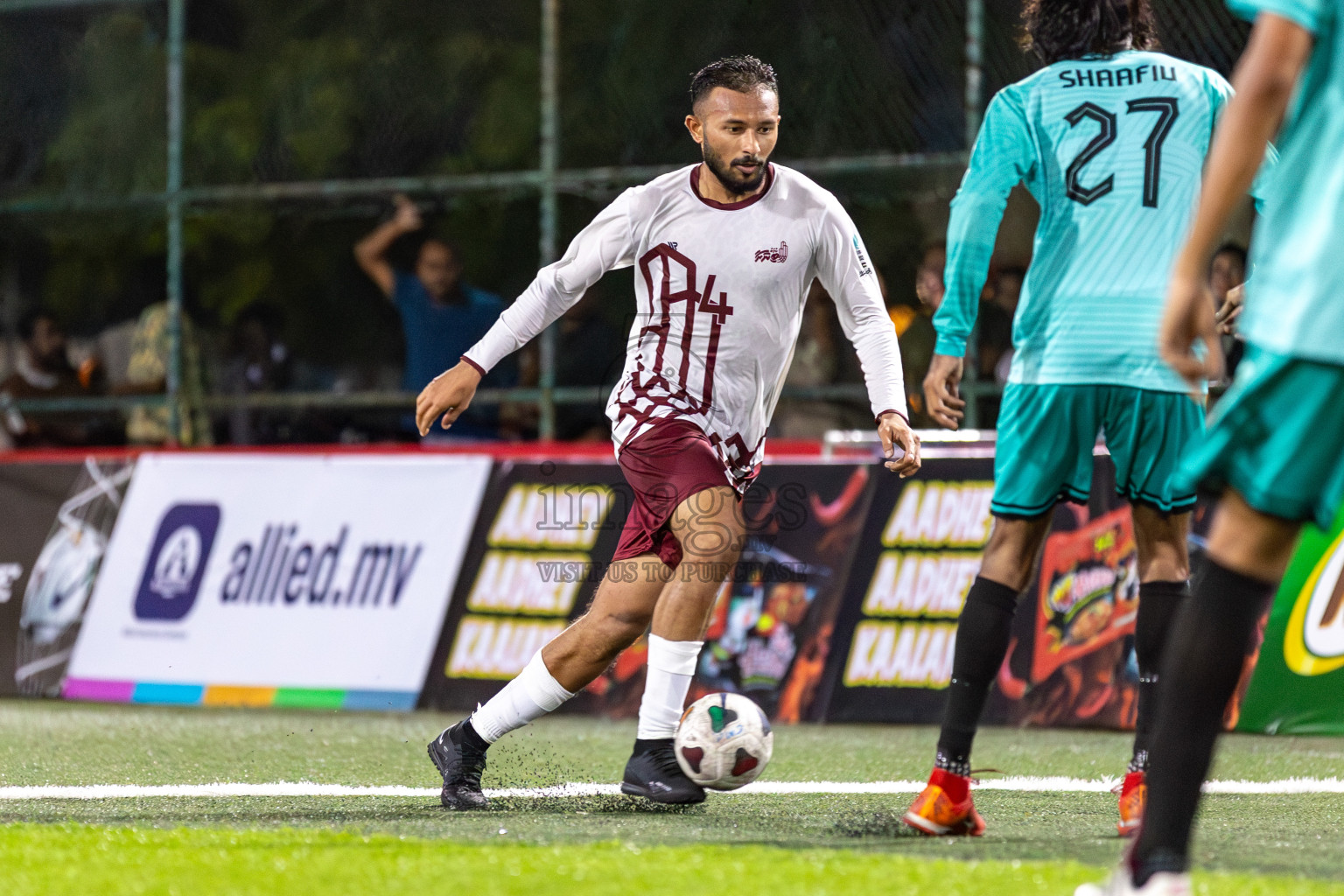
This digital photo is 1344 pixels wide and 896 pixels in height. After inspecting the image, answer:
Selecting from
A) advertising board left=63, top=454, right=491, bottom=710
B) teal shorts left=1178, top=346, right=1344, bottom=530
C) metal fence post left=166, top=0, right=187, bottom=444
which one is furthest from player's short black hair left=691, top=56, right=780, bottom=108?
metal fence post left=166, top=0, right=187, bottom=444

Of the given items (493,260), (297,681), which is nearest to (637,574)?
(297,681)

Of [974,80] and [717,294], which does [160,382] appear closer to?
[974,80]

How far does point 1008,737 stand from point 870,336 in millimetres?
2674

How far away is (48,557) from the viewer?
9.85 metres

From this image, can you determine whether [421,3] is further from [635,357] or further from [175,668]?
[635,357]

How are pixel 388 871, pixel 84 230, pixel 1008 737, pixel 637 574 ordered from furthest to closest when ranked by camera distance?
pixel 84 230 < pixel 1008 737 < pixel 637 574 < pixel 388 871

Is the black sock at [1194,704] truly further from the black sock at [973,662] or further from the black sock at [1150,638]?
the black sock at [1150,638]

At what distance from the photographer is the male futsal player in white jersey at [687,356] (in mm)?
5188

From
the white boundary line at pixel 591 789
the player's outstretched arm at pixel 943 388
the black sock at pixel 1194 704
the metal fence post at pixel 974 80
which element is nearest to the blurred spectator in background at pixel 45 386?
the metal fence post at pixel 974 80

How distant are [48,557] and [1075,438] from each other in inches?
274

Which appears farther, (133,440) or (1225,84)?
(133,440)

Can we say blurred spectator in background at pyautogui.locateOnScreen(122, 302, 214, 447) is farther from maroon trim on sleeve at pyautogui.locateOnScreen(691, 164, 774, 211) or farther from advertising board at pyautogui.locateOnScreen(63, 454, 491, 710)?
maroon trim on sleeve at pyautogui.locateOnScreen(691, 164, 774, 211)

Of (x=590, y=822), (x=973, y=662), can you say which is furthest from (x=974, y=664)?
(x=590, y=822)

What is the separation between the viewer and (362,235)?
12.4 m
